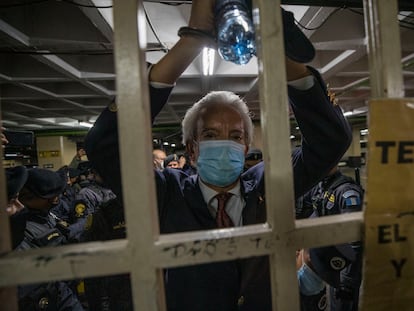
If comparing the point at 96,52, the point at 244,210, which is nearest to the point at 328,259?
the point at 244,210

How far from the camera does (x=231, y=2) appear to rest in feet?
1.97

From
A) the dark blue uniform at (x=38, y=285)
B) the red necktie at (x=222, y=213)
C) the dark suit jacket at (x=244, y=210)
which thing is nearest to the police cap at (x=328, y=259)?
the dark suit jacket at (x=244, y=210)

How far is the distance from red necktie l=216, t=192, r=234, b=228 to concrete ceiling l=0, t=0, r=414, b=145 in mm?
929

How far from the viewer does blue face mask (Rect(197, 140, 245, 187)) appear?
96cm

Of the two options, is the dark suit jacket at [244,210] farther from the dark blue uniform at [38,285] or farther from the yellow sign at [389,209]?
the dark blue uniform at [38,285]

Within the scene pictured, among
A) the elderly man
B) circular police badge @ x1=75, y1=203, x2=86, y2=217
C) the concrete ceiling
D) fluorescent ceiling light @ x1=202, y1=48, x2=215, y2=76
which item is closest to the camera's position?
the elderly man

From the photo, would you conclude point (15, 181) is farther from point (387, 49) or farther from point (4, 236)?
point (387, 49)

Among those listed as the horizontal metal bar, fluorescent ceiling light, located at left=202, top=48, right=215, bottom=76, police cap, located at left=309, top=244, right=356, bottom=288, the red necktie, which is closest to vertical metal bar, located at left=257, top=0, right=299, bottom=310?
the horizontal metal bar

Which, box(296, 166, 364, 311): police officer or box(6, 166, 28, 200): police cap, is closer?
box(6, 166, 28, 200): police cap

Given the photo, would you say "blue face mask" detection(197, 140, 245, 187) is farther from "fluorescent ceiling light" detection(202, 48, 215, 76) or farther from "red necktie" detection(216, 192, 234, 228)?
"fluorescent ceiling light" detection(202, 48, 215, 76)

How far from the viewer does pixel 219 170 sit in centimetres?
96

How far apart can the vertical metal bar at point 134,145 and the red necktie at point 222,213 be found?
49 cm

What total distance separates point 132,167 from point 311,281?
4.25ft

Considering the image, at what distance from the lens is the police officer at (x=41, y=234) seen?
1.48 m
